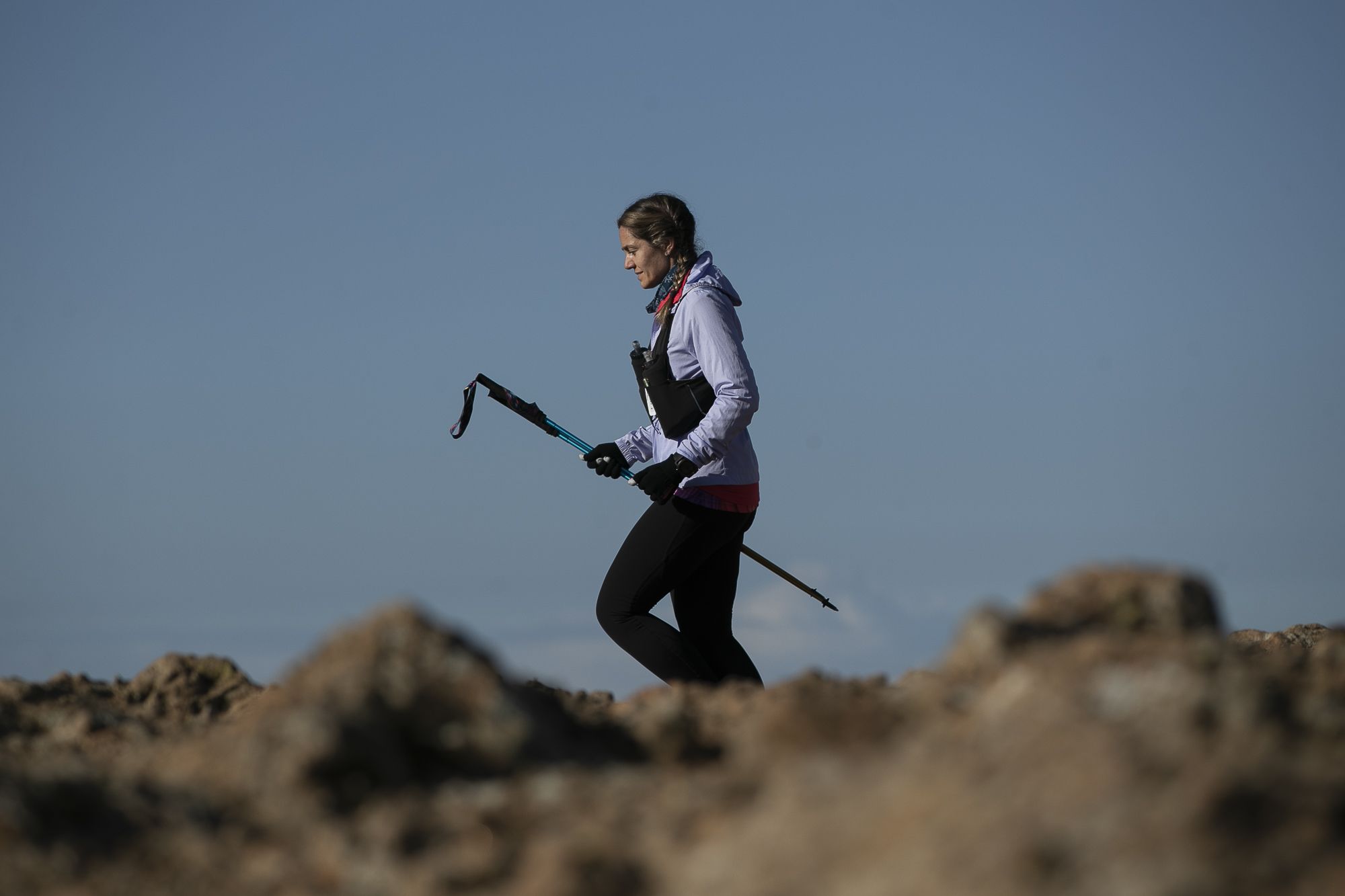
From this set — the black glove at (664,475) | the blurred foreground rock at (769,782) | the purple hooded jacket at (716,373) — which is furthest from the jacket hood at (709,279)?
the blurred foreground rock at (769,782)

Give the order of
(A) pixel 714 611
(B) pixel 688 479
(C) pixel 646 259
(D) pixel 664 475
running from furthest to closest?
1. (C) pixel 646 259
2. (A) pixel 714 611
3. (B) pixel 688 479
4. (D) pixel 664 475

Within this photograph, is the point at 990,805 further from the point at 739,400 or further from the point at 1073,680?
the point at 739,400

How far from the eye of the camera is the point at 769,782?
11.1ft

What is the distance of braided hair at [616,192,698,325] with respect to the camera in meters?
7.39

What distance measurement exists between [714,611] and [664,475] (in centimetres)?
81

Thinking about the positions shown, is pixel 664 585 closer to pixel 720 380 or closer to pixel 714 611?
pixel 714 611

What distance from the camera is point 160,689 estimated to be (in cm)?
645

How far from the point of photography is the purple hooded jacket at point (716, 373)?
6758 mm

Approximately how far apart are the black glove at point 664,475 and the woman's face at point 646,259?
3.83 feet

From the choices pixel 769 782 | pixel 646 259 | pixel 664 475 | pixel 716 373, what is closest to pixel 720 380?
pixel 716 373

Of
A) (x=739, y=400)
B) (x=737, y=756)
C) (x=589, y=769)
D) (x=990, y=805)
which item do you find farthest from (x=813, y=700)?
(x=739, y=400)

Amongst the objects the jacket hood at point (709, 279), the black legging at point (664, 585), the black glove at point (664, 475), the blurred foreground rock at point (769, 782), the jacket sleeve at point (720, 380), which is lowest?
the blurred foreground rock at point (769, 782)

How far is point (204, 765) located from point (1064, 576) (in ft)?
8.61

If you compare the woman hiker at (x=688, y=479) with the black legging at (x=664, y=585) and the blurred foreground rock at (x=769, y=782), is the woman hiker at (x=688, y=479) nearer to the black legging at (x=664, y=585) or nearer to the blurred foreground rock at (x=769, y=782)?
the black legging at (x=664, y=585)
